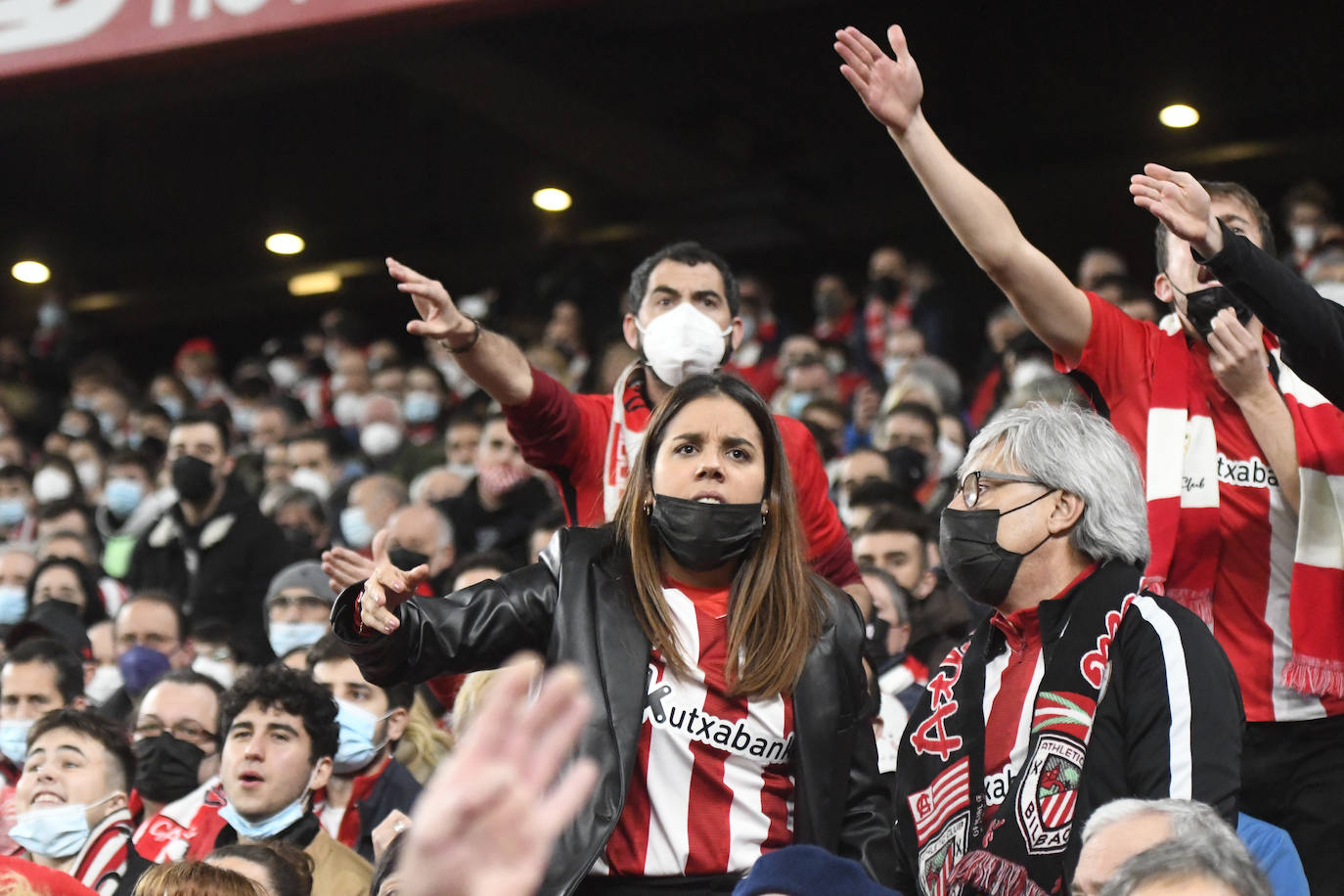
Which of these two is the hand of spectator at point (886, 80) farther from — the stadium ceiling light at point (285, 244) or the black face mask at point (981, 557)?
the stadium ceiling light at point (285, 244)

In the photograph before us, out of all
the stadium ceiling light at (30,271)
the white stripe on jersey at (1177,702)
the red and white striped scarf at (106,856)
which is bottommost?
the red and white striped scarf at (106,856)

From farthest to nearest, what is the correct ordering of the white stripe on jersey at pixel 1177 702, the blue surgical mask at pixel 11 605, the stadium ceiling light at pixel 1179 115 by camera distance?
the stadium ceiling light at pixel 1179 115 → the blue surgical mask at pixel 11 605 → the white stripe on jersey at pixel 1177 702

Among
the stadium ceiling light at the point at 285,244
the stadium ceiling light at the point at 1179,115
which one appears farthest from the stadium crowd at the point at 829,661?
the stadium ceiling light at the point at 285,244

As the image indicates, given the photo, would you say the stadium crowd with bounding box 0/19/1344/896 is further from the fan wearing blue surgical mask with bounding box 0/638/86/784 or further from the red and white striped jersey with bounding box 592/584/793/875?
the fan wearing blue surgical mask with bounding box 0/638/86/784

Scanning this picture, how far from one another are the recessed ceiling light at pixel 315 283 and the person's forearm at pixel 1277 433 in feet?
46.7

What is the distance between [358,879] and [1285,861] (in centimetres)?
254

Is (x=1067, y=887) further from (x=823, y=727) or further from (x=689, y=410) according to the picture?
(x=689, y=410)

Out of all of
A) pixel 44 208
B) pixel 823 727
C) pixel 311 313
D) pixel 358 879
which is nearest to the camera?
pixel 823 727

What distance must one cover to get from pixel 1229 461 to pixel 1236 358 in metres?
0.26

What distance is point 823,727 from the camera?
Result: 137 inches

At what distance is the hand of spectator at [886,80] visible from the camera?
3902mm

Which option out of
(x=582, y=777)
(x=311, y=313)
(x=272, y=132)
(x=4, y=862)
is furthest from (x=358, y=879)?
(x=311, y=313)

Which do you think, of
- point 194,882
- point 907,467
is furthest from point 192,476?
point 194,882

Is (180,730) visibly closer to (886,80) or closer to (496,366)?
(496,366)
